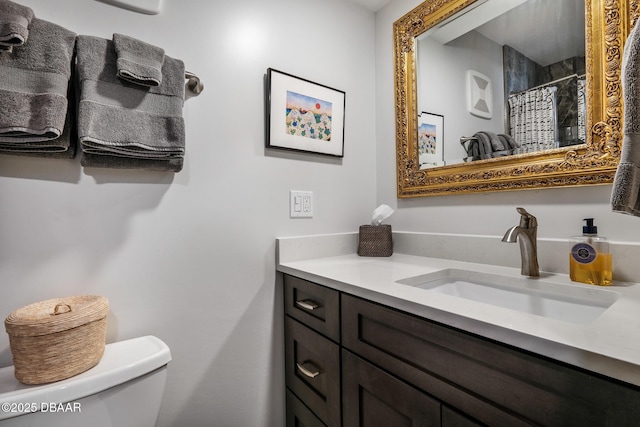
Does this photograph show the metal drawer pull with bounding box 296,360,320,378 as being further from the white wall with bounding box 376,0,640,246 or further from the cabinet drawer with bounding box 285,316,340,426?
the white wall with bounding box 376,0,640,246

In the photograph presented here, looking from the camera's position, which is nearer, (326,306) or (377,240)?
(326,306)

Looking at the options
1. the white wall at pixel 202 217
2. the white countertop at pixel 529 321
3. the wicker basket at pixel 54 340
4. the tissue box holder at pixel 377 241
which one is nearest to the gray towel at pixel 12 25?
the white wall at pixel 202 217

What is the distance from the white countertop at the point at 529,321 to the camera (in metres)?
0.44

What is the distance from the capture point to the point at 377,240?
4.55 feet

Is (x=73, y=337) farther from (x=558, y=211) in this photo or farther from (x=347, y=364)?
(x=558, y=211)

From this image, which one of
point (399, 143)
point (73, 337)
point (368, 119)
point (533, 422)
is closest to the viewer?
point (533, 422)

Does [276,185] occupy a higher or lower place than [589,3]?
lower

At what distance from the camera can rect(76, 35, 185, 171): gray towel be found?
2.65ft

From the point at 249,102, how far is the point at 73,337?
950mm

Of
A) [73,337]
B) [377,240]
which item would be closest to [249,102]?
[377,240]

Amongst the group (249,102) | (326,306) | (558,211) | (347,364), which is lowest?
(347,364)

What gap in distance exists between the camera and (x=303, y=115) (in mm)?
1315

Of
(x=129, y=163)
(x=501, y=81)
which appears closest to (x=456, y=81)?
(x=501, y=81)

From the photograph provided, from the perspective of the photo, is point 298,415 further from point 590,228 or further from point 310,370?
point 590,228
